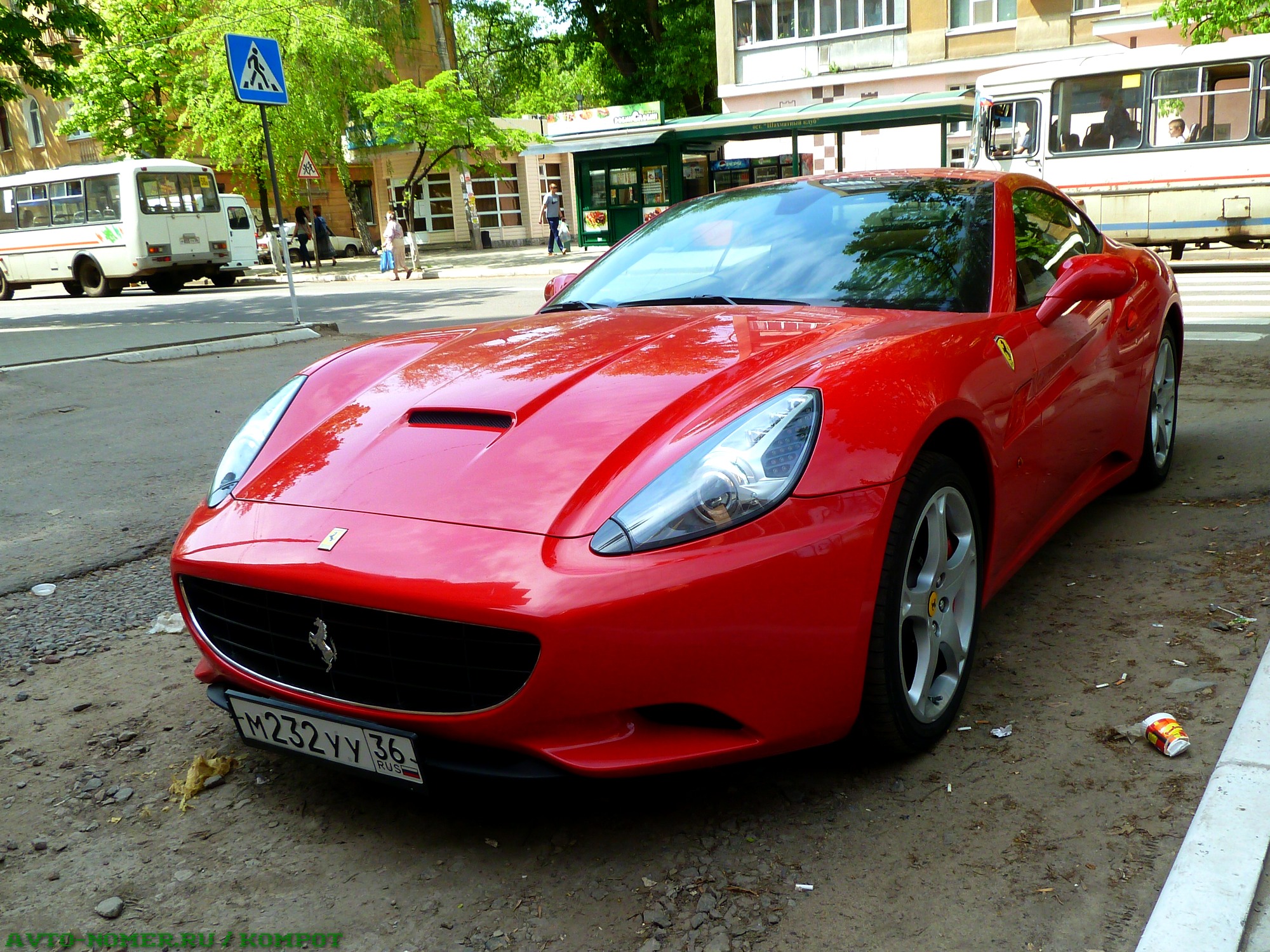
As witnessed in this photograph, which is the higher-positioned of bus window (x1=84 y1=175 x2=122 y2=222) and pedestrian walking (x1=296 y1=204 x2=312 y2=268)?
bus window (x1=84 y1=175 x2=122 y2=222)

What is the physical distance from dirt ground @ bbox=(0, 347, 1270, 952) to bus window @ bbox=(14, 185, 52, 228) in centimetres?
2411

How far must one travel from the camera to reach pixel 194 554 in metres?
2.46

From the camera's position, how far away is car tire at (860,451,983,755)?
7.73 feet

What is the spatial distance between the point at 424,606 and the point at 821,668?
80 cm

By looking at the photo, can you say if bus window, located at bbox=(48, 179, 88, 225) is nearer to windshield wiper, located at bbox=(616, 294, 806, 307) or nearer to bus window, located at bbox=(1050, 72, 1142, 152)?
bus window, located at bbox=(1050, 72, 1142, 152)

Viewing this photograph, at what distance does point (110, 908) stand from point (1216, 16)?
18401 mm

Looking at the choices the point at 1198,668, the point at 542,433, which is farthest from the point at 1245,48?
the point at 542,433

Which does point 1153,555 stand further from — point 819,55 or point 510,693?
point 819,55

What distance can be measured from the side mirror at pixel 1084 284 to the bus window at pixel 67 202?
2383 centimetres

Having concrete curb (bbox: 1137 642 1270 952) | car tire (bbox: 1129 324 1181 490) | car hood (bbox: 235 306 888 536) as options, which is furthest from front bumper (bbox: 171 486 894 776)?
car tire (bbox: 1129 324 1181 490)

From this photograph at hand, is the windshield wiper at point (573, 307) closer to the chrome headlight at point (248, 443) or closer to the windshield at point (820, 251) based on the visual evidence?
the windshield at point (820, 251)

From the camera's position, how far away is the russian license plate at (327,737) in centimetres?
218

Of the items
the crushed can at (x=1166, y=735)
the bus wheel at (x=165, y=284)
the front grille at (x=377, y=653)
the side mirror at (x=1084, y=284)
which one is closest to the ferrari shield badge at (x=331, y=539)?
the front grille at (x=377, y=653)

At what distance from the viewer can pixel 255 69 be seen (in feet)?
36.2
